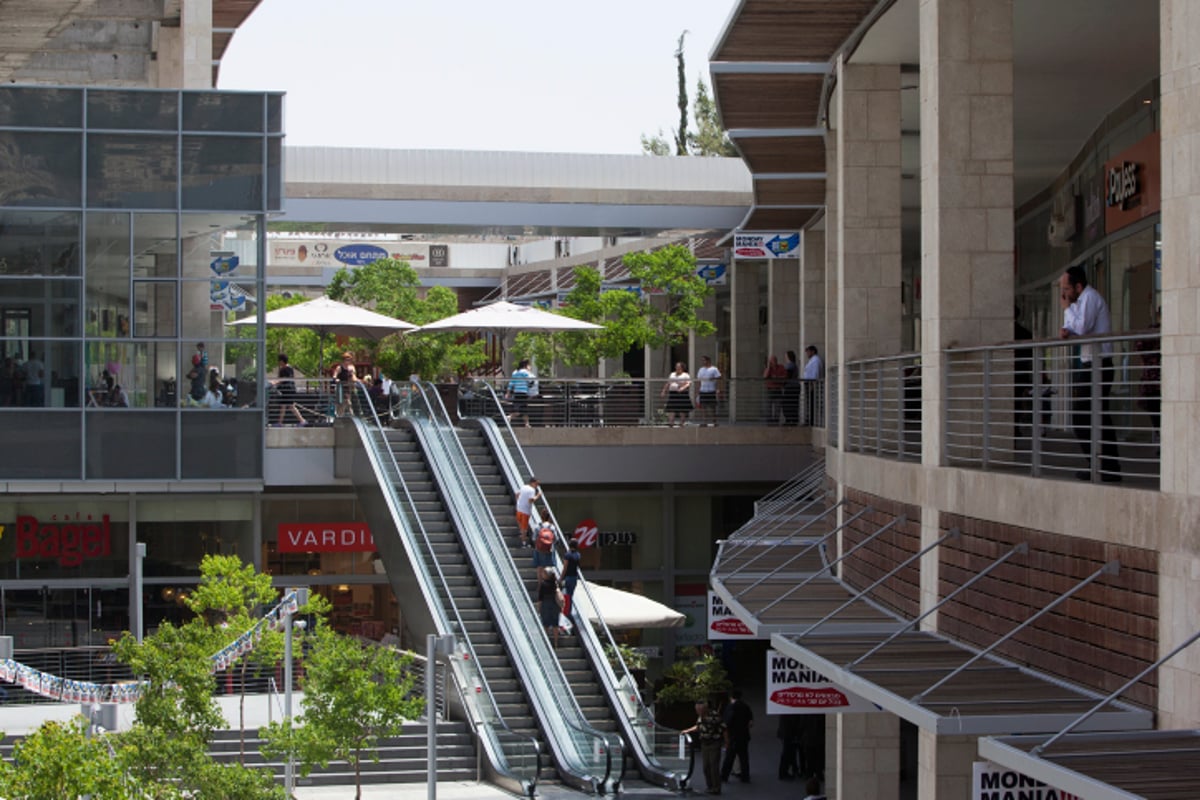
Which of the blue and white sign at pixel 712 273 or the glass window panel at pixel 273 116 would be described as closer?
the glass window panel at pixel 273 116

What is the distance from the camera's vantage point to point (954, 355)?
1433cm

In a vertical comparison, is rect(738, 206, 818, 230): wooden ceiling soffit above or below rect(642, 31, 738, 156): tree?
below

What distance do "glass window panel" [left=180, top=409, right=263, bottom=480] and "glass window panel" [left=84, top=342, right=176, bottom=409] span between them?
605mm

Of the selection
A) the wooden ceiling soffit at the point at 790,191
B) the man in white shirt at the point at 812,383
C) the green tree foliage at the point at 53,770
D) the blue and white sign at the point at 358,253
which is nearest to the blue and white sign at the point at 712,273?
the man in white shirt at the point at 812,383

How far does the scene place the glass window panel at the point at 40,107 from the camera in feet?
97.7

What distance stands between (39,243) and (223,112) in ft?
12.5

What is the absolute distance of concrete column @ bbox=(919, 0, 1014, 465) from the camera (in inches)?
534

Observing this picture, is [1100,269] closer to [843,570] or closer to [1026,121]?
[1026,121]

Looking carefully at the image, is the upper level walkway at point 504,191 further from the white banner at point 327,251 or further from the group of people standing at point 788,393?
the white banner at point 327,251

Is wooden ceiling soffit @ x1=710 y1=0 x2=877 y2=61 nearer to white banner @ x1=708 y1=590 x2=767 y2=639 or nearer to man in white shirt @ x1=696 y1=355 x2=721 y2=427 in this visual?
white banner @ x1=708 y1=590 x2=767 y2=639

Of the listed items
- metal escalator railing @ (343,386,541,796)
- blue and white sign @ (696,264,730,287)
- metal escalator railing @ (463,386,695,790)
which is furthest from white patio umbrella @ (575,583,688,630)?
blue and white sign @ (696,264,730,287)

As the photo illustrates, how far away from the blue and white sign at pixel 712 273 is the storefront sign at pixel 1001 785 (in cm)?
3313

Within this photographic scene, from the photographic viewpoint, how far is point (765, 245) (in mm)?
34844

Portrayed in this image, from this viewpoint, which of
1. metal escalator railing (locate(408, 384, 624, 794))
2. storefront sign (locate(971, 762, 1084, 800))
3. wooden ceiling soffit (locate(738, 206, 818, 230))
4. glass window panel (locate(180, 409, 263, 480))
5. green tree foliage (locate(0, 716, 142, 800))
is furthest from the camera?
wooden ceiling soffit (locate(738, 206, 818, 230))
